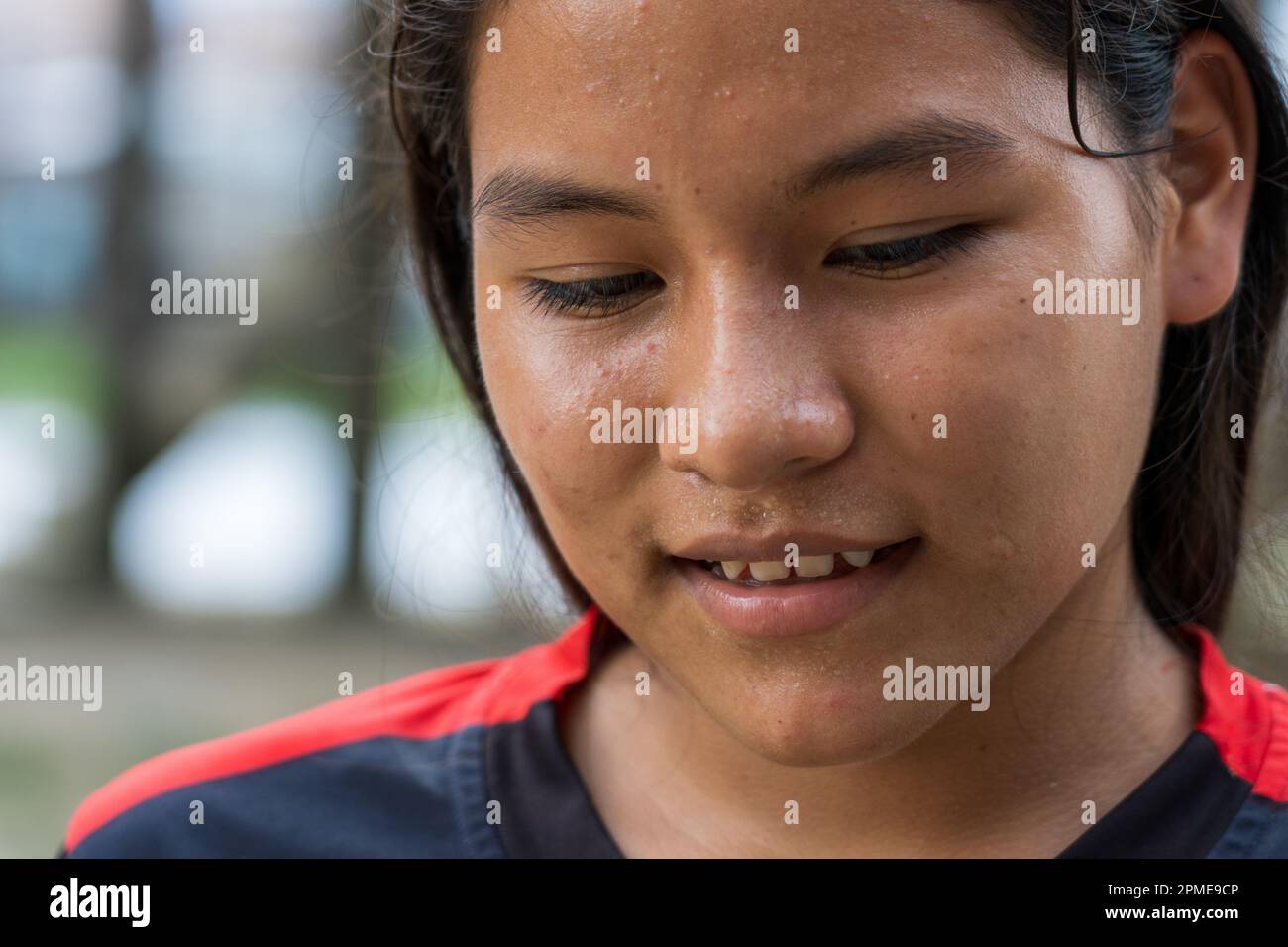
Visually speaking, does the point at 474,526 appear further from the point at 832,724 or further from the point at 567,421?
the point at 832,724

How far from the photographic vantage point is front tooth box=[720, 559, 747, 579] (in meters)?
1.05

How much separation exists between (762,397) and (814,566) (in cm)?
15

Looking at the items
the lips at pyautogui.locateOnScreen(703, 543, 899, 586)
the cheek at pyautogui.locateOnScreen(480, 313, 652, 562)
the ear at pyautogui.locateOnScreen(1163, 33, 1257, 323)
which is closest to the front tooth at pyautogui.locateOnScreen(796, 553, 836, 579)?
the lips at pyautogui.locateOnScreen(703, 543, 899, 586)

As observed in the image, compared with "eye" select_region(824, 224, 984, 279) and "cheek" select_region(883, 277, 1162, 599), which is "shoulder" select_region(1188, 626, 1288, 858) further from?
"eye" select_region(824, 224, 984, 279)

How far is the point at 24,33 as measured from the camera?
14.2 ft

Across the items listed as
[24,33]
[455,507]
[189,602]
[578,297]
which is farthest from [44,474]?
[578,297]

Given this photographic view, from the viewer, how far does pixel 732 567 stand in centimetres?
106

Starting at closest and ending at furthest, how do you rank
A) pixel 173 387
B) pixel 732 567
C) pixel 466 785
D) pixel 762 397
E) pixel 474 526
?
pixel 762 397
pixel 732 567
pixel 466 785
pixel 474 526
pixel 173 387

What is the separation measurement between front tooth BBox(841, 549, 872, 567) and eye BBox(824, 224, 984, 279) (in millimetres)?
204

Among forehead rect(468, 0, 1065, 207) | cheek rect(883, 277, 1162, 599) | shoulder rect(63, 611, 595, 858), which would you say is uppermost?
forehead rect(468, 0, 1065, 207)

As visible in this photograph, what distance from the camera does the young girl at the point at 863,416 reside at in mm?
963

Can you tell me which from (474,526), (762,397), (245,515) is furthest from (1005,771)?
(245,515)
